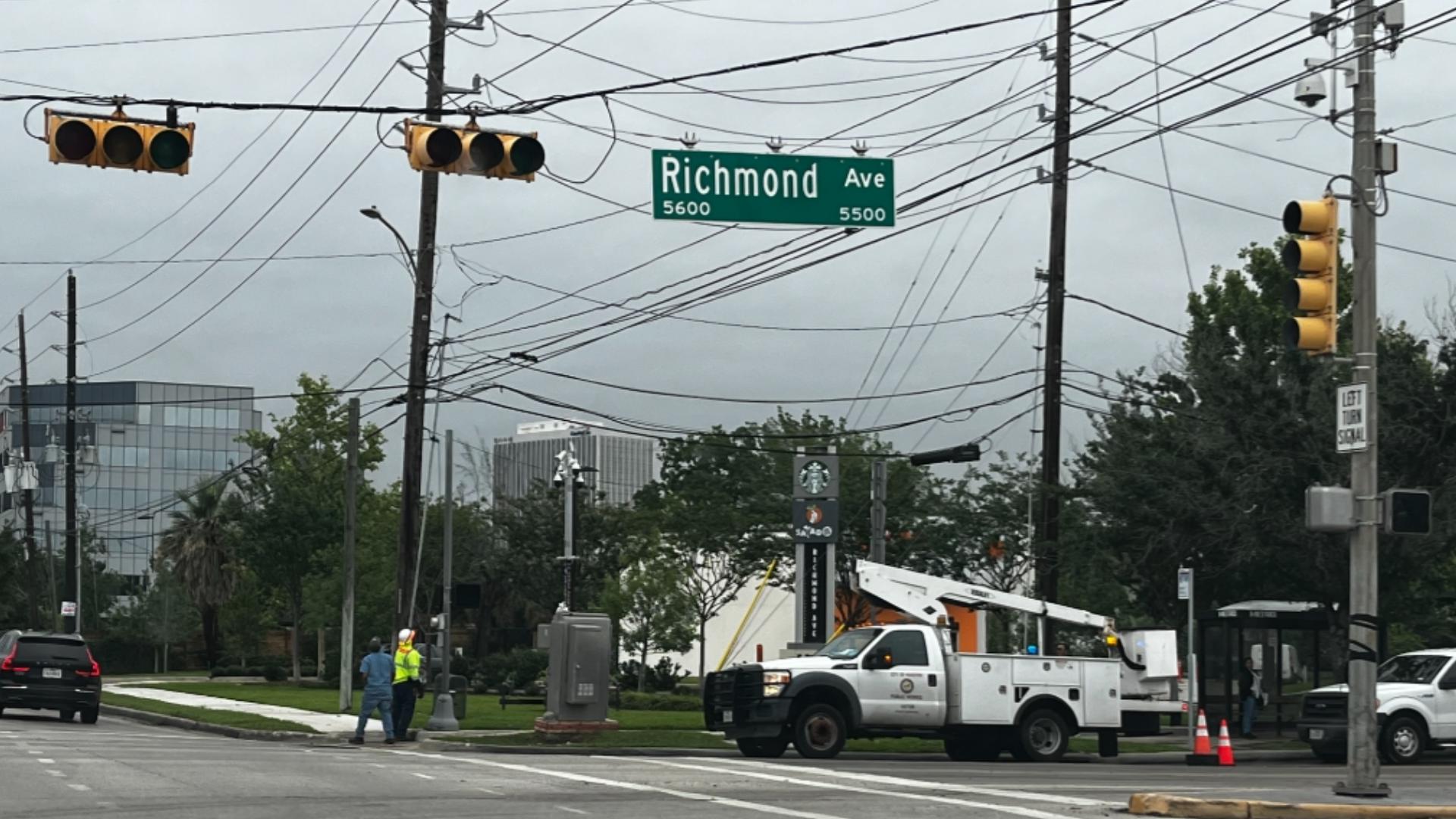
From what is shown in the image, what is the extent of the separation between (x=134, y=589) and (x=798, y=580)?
6530 centimetres

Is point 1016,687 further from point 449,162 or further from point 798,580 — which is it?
point 449,162

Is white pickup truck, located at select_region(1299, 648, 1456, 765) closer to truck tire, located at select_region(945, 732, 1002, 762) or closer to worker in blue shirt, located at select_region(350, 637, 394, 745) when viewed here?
truck tire, located at select_region(945, 732, 1002, 762)

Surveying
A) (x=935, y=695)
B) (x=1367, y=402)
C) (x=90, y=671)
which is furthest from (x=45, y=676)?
(x=1367, y=402)

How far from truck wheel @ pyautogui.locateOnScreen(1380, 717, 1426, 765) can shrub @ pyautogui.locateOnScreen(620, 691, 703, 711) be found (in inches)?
773

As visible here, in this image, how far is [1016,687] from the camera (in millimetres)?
27031

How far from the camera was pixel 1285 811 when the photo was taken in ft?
52.7

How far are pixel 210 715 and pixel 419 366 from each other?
858cm

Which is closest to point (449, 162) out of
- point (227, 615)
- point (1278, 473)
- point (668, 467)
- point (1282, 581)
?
point (1278, 473)

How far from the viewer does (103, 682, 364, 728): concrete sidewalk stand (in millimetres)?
31719

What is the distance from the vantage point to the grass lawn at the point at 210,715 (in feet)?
103

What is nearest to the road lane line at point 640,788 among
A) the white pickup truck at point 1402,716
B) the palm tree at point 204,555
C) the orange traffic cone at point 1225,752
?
the orange traffic cone at point 1225,752

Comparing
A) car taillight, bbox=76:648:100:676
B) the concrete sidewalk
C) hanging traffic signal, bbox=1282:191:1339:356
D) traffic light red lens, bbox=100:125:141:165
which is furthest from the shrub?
traffic light red lens, bbox=100:125:141:165

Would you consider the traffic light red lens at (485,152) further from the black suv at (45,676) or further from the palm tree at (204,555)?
the palm tree at (204,555)

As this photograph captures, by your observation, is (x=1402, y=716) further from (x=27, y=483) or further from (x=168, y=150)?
(x=27, y=483)
